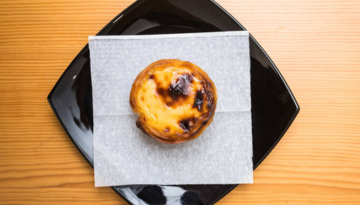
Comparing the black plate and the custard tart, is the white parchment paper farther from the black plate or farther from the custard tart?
the custard tart

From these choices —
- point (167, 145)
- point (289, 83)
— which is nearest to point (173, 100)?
point (167, 145)

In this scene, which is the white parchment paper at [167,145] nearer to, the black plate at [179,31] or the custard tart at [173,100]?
the black plate at [179,31]

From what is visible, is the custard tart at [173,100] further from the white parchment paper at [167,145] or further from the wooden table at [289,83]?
the wooden table at [289,83]

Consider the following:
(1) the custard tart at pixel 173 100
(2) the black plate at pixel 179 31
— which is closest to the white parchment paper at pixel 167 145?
(2) the black plate at pixel 179 31

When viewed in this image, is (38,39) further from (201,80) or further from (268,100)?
(268,100)

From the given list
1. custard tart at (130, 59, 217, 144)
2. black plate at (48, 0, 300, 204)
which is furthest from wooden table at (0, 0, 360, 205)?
custard tart at (130, 59, 217, 144)

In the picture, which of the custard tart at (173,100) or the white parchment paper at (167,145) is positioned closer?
the custard tart at (173,100)
